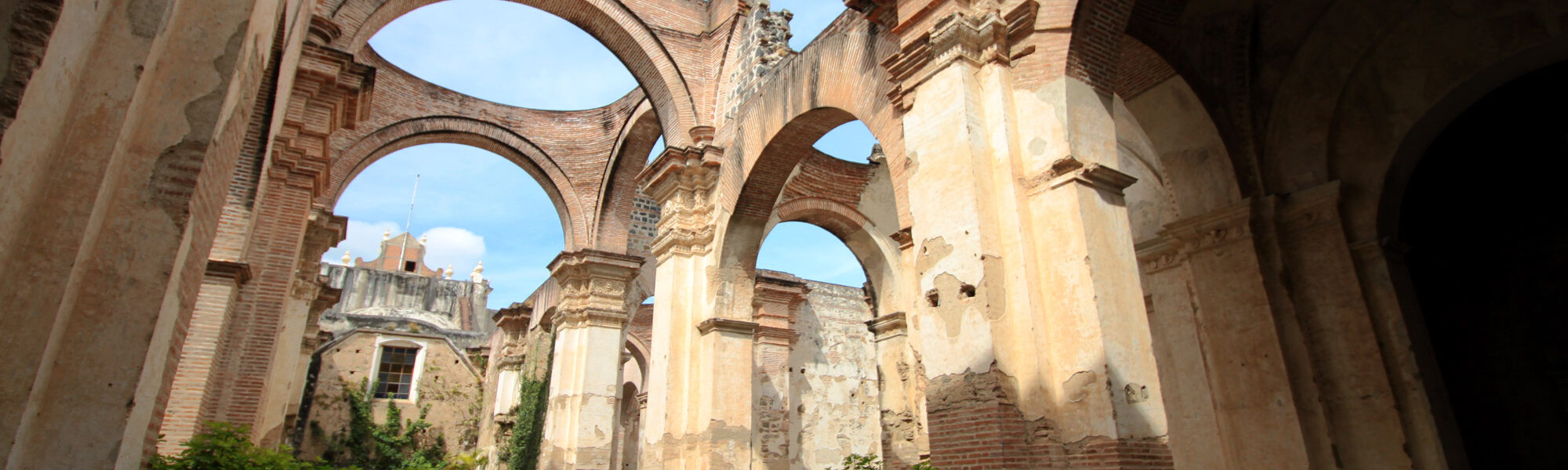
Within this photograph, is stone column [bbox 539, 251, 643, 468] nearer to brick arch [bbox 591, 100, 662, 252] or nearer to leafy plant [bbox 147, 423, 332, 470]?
brick arch [bbox 591, 100, 662, 252]

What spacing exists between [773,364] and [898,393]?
9.98ft

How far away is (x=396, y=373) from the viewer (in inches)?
778

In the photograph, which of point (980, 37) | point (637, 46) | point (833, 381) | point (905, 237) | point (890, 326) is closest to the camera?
point (980, 37)

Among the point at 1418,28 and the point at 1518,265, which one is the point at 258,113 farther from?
the point at 1518,265

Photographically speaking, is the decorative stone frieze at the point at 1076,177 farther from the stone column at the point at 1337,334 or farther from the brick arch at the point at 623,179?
the brick arch at the point at 623,179

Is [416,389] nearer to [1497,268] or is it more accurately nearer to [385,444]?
[385,444]

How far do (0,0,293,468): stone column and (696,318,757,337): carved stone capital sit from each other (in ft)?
17.5

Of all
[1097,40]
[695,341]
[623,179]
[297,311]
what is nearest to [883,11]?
[1097,40]

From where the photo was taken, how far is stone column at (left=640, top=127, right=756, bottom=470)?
829 centimetres

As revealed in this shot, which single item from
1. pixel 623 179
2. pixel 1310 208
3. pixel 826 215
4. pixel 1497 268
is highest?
pixel 623 179

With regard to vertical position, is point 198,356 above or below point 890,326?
below

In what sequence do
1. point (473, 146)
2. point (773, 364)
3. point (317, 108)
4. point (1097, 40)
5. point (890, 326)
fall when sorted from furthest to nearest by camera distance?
1. point (773, 364)
2. point (473, 146)
3. point (890, 326)
4. point (317, 108)
5. point (1097, 40)

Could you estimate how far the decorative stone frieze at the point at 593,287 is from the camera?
1245 centimetres

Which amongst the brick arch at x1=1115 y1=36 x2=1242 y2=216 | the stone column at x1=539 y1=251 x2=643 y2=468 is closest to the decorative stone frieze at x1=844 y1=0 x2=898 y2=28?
the brick arch at x1=1115 y1=36 x2=1242 y2=216
